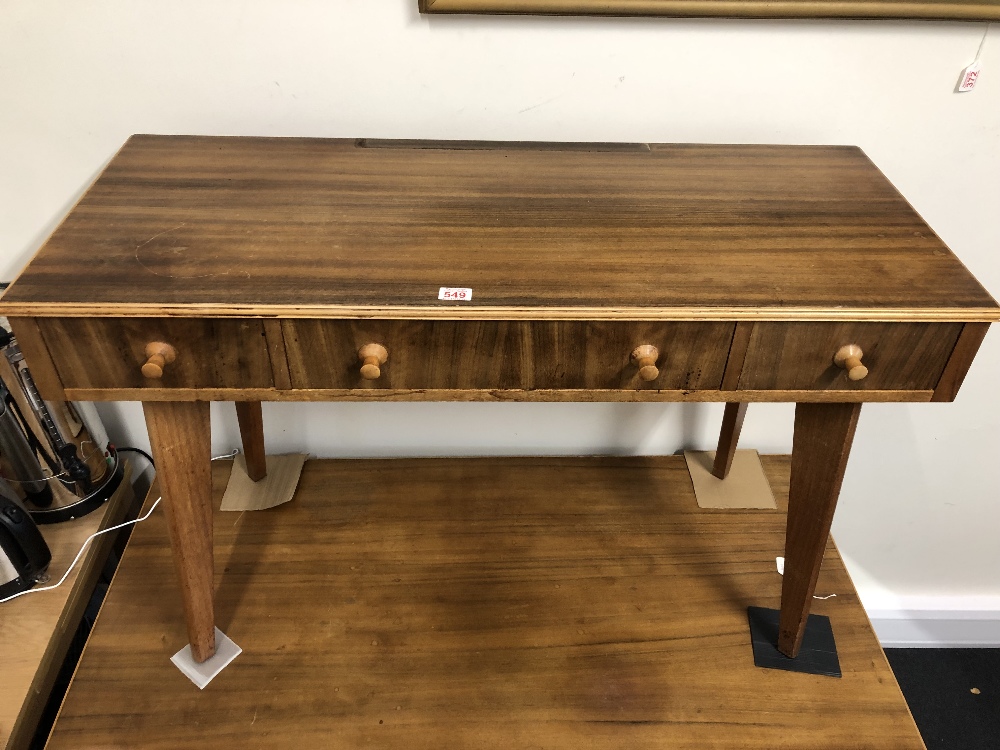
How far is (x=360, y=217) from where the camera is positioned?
2.94 feet

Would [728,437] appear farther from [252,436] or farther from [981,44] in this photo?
[252,436]

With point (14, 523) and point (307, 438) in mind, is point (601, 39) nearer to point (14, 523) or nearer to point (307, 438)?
point (307, 438)

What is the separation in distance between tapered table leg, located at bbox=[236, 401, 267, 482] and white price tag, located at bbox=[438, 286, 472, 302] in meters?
0.62

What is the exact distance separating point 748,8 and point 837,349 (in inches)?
21.3

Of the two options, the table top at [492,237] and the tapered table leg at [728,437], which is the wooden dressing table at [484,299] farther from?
the tapered table leg at [728,437]

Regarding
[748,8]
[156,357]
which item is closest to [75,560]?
[156,357]

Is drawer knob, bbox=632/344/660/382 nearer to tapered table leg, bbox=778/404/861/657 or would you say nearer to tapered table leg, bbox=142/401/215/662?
tapered table leg, bbox=778/404/861/657

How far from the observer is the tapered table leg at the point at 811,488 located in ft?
3.01

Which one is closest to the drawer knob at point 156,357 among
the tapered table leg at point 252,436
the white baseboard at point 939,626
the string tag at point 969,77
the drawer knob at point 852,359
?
the tapered table leg at point 252,436

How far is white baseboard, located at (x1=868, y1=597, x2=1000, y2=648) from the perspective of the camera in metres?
1.71

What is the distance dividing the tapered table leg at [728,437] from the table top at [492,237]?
0.46 meters

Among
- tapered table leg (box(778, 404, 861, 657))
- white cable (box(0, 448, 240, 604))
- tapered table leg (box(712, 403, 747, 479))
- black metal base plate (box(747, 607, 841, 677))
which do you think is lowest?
black metal base plate (box(747, 607, 841, 677))

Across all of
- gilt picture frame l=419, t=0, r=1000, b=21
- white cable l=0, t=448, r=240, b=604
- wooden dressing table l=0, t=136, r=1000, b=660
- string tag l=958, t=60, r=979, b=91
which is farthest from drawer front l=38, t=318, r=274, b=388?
string tag l=958, t=60, r=979, b=91

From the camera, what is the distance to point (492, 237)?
0.86m
